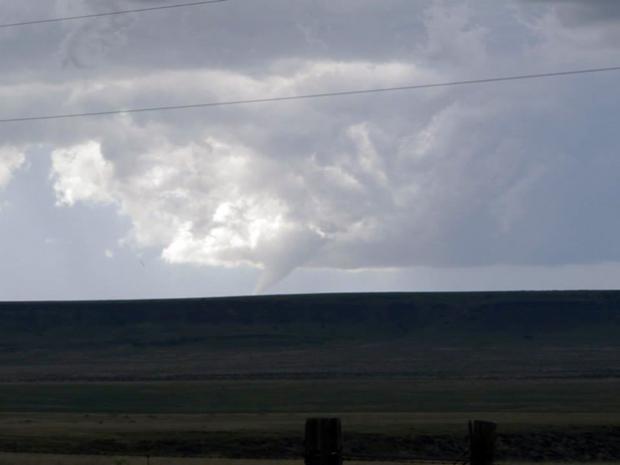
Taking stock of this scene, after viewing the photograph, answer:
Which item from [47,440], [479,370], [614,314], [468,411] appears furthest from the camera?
[614,314]

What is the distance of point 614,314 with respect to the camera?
497 ft

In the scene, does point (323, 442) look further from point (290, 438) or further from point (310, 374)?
point (310, 374)

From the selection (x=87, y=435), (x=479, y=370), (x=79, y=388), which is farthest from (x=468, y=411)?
(x=479, y=370)

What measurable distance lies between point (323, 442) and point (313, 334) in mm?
132027

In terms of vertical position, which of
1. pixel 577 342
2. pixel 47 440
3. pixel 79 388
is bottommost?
pixel 47 440

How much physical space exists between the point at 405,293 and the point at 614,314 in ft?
91.9

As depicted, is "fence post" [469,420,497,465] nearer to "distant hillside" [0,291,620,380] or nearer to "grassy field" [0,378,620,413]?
"grassy field" [0,378,620,413]

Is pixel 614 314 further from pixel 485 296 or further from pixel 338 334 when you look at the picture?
pixel 338 334

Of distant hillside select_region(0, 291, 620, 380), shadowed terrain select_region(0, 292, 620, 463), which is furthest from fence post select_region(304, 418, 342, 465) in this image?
distant hillside select_region(0, 291, 620, 380)

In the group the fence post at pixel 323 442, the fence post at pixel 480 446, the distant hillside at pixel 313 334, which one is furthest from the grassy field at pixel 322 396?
the fence post at pixel 323 442

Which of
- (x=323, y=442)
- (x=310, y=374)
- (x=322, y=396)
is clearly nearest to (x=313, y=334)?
(x=310, y=374)

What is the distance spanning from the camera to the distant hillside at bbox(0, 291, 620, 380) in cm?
11056

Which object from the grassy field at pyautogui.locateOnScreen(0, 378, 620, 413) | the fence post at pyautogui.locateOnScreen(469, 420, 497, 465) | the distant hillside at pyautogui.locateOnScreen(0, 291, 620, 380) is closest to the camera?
the fence post at pyautogui.locateOnScreen(469, 420, 497, 465)

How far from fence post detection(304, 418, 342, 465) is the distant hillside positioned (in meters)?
87.5
